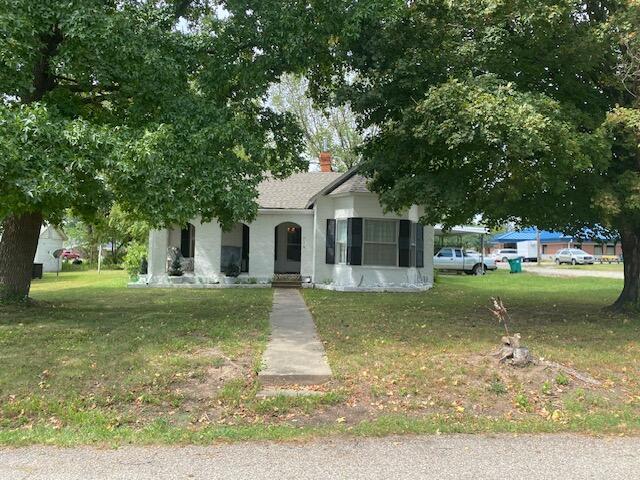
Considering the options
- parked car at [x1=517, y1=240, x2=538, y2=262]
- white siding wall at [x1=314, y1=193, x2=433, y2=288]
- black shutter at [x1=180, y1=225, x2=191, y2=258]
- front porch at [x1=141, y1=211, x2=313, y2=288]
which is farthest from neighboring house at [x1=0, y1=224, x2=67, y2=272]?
parked car at [x1=517, y1=240, x2=538, y2=262]

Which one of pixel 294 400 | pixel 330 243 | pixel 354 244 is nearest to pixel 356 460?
pixel 294 400

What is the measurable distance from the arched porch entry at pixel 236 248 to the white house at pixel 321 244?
0.04 metres

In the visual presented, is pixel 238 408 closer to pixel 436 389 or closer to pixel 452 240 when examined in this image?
pixel 436 389

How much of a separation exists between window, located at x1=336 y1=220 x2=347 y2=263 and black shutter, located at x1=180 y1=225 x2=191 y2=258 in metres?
5.96

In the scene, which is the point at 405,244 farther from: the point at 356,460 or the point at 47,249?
the point at 47,249

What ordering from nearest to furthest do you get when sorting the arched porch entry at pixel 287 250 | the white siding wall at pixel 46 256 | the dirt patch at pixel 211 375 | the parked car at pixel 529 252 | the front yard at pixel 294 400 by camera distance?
the front yard at pixel 294 400 → the dirt patch at pixel 211 375 → the arched porch entry at pixel 287 250 → the white siding wall at pixel 46 256 → the parked car at pixel 529 252

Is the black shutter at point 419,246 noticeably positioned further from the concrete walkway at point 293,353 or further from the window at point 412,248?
the concrete walkway at point 293,353

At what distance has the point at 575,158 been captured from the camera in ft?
26.5

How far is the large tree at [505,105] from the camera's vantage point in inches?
319

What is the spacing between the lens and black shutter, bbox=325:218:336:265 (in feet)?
58.8

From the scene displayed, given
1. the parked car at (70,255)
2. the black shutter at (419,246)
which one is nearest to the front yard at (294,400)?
the black shutter at (419,246)

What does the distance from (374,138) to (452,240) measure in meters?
33.3

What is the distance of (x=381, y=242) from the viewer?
57.3 feet

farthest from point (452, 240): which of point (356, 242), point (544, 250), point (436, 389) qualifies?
point (436, 389)
